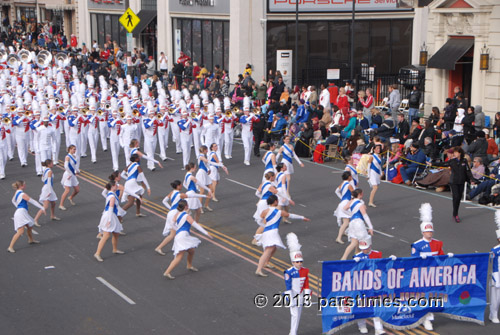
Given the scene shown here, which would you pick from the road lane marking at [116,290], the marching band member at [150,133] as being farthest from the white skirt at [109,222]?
the marching band member at [150,133]

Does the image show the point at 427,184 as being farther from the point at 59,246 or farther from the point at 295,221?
the point at 59,246

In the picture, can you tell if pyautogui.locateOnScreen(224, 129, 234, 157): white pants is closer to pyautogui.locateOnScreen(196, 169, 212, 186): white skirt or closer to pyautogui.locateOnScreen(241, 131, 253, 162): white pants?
pyautogui.locateOnScreen(241, 131, 253, 162): white pants

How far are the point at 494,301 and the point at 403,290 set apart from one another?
1539mm

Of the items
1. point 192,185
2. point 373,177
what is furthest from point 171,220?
point 373,177

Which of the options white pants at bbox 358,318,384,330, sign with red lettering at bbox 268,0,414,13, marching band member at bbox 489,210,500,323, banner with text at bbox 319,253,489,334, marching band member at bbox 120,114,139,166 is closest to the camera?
banner with text at bbox 319,253,489,334

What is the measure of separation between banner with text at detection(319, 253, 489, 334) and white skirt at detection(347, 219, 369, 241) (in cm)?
220

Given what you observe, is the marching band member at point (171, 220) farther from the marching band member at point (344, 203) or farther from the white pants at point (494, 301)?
the white pants at point (494, 301)

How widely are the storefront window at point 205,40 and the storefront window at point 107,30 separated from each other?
8047 mm

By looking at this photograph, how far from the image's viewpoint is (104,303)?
12.7m

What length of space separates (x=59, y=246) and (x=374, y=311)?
7401 mm

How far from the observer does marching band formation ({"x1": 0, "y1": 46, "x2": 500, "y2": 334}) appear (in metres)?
13.8

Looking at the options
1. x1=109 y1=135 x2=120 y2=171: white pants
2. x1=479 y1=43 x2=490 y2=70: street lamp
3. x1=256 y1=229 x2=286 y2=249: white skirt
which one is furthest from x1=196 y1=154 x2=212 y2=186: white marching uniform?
x1=479 y1=43 x2=490 y2=70: street lamp

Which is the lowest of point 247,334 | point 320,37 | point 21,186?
point 247,334

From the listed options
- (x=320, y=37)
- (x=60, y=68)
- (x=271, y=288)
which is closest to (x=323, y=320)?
(x=271, y=288)
